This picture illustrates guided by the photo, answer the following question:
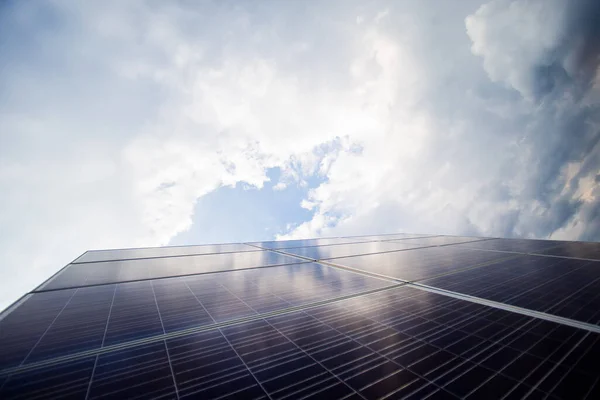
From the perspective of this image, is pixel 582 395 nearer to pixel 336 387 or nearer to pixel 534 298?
pixel 336 387

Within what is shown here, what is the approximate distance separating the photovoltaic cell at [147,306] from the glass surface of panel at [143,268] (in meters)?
1.13

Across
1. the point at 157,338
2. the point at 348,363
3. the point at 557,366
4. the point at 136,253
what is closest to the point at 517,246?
the point at 557,366

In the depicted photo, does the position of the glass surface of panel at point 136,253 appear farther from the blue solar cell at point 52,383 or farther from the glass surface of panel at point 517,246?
the glass surface of panel at point 517,246

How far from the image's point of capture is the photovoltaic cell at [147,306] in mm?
5312

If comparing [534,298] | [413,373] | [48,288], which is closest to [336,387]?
[413,373]

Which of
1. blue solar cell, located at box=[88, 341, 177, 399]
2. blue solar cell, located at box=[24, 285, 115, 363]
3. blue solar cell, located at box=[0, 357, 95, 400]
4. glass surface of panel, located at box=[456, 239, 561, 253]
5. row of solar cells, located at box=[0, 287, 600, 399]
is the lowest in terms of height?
glass surface of panel, located at box=[456, 239, 561, 253]

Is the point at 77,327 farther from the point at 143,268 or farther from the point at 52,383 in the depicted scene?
the point at 143,268

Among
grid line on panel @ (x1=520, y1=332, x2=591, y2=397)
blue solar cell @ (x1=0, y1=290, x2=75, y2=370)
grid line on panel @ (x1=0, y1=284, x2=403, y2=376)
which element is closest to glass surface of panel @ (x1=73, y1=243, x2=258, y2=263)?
blue solar cell @ (x1=0, y1=290, x2=75, y2=370)

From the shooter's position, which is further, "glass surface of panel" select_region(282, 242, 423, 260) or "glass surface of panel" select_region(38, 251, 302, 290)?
"glass surface of panel" select_region(282, 242, 423, 260)

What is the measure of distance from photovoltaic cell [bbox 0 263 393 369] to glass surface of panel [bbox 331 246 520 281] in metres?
1.75

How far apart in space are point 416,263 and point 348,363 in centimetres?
1009

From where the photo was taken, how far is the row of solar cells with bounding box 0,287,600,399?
369 centimetres

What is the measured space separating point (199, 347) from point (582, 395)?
628 cm

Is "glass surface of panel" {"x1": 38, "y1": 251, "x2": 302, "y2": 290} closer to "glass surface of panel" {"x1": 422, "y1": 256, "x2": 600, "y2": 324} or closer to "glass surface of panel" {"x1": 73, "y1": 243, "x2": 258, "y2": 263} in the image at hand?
"glass surface of panel" {"x1": 73, "y1": 243, "x2": 258, "y2": 263}
